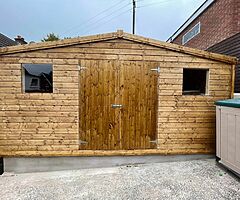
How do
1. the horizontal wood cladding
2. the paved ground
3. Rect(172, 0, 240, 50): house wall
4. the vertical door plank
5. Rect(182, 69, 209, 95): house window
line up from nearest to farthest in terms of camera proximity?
the paved ground
the horizontal wood cladding
the vertical door plank
Rect(182, 69, 209, 95): house window
Rect(172, 0, 240, 50): house wall

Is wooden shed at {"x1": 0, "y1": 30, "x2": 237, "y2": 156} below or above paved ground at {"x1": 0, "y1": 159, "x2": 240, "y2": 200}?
above

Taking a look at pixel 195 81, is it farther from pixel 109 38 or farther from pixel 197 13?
pixel 197 13

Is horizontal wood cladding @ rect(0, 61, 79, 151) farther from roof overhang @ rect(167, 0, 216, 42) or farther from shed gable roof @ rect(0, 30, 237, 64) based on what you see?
roof overhang @ rect(167, 0, 216, 42)

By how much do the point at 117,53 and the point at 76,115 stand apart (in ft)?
4.91

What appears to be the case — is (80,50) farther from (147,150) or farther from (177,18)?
(177,18)

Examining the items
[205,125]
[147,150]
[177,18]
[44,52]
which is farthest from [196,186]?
[177,18]

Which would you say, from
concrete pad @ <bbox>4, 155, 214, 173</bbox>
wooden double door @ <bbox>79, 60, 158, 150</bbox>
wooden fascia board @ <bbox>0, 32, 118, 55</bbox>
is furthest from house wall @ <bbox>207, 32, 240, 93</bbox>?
wooden fascia board @ <bbox>0, 32, 118, 55</bbox>

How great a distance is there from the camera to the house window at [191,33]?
10.0 meters

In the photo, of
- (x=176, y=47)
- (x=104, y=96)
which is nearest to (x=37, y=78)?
(x=104, y=96)

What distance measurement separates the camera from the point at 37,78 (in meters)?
3.92

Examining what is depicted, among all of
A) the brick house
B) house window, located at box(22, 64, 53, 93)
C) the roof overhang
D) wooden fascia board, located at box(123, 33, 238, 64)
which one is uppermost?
the roof overhang

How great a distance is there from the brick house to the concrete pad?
3445mm

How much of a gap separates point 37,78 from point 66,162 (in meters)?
1.79

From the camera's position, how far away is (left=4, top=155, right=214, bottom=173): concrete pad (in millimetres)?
3975
